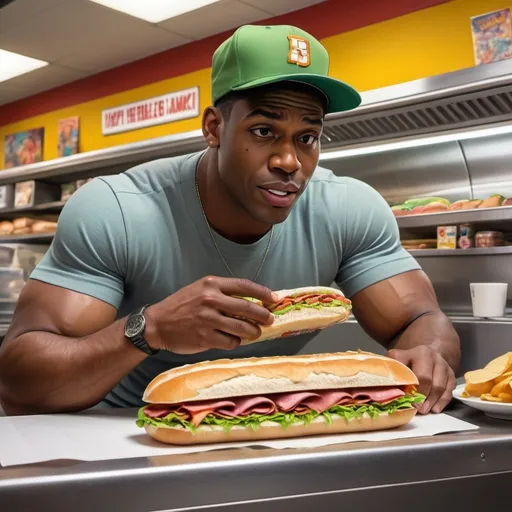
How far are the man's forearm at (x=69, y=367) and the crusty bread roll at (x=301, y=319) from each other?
11.8 inches

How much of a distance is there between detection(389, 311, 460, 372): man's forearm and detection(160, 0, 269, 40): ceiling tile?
4.05 meters

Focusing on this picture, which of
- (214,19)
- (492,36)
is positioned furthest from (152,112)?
(492,36)

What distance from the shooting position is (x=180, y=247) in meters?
1.73

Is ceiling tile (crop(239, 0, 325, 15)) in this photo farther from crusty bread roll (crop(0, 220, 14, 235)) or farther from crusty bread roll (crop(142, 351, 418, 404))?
crusty bread roll (crop(142, 351, 418, 404))

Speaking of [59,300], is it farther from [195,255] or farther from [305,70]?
[305,70]

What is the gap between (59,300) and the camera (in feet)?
4.99

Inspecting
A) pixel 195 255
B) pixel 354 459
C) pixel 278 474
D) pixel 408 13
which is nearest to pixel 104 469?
pixel 278 474

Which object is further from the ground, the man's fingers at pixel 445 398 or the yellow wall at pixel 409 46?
the yellow wall at pixel 409 46

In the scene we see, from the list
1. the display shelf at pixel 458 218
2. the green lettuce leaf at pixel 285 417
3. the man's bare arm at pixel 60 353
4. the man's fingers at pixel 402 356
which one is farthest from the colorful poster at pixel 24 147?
the green lettuce leaf at pixel 285 417

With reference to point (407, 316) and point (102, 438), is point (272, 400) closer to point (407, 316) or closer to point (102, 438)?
point (102, 438)

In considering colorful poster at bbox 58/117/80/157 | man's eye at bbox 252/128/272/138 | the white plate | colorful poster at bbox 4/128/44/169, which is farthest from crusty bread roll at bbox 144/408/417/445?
colorful poster at bbox 4/128/44/169

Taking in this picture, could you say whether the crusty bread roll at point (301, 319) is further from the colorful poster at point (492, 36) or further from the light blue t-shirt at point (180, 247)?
the colorful poster at point (492, 36)

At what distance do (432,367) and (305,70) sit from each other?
0.71 meters

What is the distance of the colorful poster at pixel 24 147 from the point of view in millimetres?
7715
